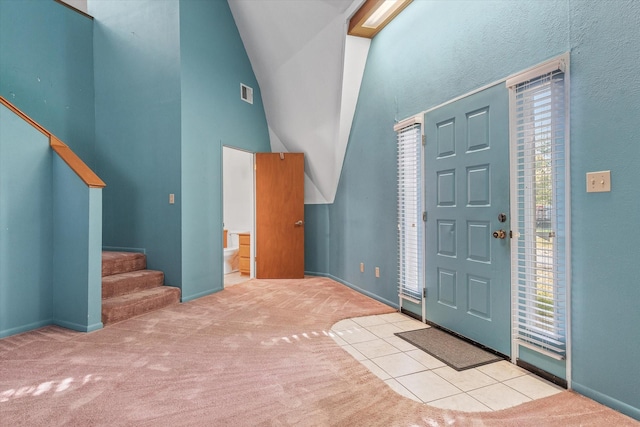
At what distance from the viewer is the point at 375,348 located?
8.54 ft

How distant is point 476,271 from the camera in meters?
2.60

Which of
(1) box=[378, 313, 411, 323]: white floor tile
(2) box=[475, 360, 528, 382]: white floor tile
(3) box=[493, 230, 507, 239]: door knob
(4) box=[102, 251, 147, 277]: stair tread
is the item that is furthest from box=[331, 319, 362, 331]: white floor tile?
(4) box=[102, 251, 147, 277]: stair tread

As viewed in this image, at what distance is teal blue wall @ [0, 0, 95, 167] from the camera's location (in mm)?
3844

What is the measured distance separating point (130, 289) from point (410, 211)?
3.12 meters

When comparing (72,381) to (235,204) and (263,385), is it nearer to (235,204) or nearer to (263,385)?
(263,385)

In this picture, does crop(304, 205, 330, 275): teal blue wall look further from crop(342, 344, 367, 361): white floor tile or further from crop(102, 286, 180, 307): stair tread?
crop(342, 344, 367, 361): white floor tile

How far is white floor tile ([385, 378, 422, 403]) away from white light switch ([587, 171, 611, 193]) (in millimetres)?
1507

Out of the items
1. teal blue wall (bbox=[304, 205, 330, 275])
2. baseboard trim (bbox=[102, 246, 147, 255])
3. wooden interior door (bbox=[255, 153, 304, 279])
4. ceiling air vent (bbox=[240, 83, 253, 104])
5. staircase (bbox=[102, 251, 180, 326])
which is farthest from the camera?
teal blue wall (bbox=[304, 205, 330, 275])

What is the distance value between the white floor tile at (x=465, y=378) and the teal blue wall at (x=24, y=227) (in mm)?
3465

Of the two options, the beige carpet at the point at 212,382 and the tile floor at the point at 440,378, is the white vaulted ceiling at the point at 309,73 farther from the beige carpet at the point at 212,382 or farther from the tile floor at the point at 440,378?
the tile floor at the point at 440,378

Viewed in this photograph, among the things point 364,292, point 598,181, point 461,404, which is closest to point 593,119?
point 598,181

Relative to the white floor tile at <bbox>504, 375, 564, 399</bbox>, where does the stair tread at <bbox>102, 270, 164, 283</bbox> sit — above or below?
above

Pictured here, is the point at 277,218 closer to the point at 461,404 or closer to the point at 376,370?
the point at 376,370

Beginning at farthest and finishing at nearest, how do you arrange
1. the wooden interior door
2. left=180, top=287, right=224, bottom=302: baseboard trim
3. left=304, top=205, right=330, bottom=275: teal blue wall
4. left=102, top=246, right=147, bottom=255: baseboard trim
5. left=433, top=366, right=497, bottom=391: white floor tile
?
left=304, top=205, right=330, bottom=275: teal blue wall < the wooden interior door < left=102, top=246, right=147, bottom=255: baseboard trim < left=180, top=287, right=224, bottom=302: baseboard trim < left=433, top=366, right=497, bottom=391: white floor tile
